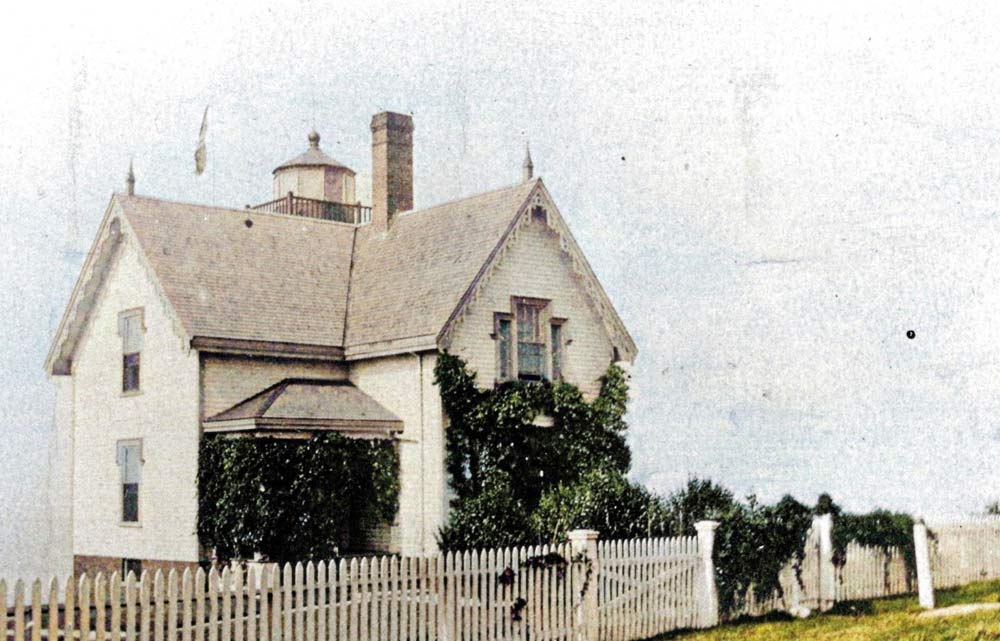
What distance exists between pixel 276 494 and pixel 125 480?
536 centimetres

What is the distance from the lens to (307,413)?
24531mm

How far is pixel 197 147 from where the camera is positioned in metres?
25.4

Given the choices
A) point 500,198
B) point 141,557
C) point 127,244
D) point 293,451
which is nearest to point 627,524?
point 293,451

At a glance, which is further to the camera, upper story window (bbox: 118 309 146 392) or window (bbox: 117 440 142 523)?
upper story window (bbox: 118 309 146 392)

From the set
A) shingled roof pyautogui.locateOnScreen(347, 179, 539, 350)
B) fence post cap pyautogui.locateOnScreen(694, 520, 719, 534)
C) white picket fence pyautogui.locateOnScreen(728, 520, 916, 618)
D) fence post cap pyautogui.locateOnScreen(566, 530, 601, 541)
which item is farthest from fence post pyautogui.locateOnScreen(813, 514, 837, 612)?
shingled roof pyautogui.locateOnScreen(347, 179, 539, 350)

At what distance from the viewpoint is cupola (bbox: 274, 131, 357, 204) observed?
1663 inches

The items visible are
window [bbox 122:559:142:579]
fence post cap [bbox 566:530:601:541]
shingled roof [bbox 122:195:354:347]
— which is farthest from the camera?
window [bbox 122:559:142:579]

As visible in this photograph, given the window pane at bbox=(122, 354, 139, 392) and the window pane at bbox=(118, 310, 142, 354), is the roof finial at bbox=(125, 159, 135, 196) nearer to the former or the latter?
the window pane at bbox=(118, 310, 142, 354)

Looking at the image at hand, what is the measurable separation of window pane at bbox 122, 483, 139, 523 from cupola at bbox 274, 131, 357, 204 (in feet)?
54.0

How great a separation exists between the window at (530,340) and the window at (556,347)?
323 millimetres

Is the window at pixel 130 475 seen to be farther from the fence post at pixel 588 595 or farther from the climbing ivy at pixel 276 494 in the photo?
the fence post at pixel 588 595

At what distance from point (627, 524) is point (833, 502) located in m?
3.76

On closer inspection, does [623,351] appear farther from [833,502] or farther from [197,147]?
[197,147]

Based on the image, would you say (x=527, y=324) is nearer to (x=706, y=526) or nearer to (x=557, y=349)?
(x=557, y=349)
